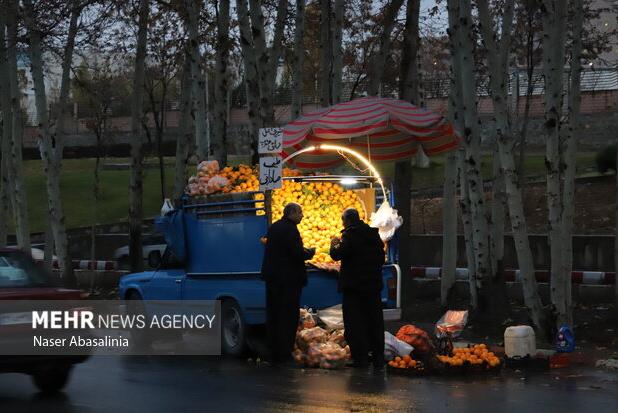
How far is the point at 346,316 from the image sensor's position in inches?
513

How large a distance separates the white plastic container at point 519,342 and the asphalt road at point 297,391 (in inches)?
18.7

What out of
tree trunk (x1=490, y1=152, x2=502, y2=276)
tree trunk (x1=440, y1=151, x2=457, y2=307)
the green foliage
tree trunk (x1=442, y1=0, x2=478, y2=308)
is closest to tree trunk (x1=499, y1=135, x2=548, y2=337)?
tree trunk (x1=442, y1=0, x2=478, y2=308)

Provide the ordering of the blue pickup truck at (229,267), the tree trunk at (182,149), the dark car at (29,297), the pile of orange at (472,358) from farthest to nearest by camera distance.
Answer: the tree trunk at (182,149), the blue pickup truck at (229,267), the pile of orange at (472,358), the dark car at (29,297)

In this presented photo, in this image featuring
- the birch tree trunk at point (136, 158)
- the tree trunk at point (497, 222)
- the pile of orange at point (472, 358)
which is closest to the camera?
the pile of orange at point (472, 358)

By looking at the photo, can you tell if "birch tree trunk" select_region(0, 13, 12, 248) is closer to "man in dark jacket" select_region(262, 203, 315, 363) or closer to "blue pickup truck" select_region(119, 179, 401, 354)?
"blue pickup truck" select_region(119, 179, 401, 354)

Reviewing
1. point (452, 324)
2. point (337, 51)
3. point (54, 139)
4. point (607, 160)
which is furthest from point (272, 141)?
point (607, 160)

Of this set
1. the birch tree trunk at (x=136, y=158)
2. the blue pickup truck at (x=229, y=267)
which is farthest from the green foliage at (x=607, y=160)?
the blue pickup truck at (x=229, y=267)

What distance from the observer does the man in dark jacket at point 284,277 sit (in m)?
13.1

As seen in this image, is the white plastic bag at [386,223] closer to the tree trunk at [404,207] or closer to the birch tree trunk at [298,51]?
the tree trunk at [404,207]

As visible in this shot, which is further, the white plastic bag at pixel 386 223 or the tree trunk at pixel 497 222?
the tree trunk at pixel 497 222

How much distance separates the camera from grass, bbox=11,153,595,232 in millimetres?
42719

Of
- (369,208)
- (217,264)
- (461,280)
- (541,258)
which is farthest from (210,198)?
(541,258)

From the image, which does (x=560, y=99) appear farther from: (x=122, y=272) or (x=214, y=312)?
(x=122, y=272)

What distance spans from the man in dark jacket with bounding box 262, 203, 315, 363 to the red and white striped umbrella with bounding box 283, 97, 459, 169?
2203 millimetres
